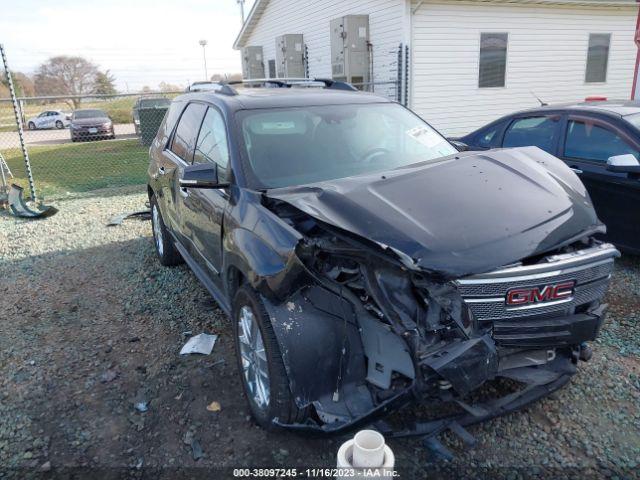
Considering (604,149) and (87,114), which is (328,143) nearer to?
(604,149)

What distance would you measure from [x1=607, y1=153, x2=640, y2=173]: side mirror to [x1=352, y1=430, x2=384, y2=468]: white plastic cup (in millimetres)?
3738

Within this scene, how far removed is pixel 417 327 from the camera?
2156 millimetres

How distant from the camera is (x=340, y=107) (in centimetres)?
366

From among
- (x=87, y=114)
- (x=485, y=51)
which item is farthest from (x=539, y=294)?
(x=87, y=114)

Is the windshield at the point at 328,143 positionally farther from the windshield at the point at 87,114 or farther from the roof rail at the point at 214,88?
the windshield at the point at 87,114

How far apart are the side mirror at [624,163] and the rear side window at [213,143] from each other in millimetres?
3390

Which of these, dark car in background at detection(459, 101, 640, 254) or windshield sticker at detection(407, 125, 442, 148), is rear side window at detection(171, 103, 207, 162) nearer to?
windshield sticker at detection(407, 125, 442, 148)

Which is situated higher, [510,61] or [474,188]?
[510,61]

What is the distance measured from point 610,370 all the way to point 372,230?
2.11m

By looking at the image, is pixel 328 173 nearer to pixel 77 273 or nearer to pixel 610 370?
pixel 610 370

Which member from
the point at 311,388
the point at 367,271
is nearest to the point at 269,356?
the point at 311,388

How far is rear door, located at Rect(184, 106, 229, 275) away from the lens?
3.24m

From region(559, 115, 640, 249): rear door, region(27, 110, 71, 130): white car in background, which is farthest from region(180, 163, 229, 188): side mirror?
region(27, 110, 71, 130): white car in background

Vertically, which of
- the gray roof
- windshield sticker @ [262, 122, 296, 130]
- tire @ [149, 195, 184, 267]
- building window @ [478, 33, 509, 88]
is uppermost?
building window @ [478, 33, 509, 88]
